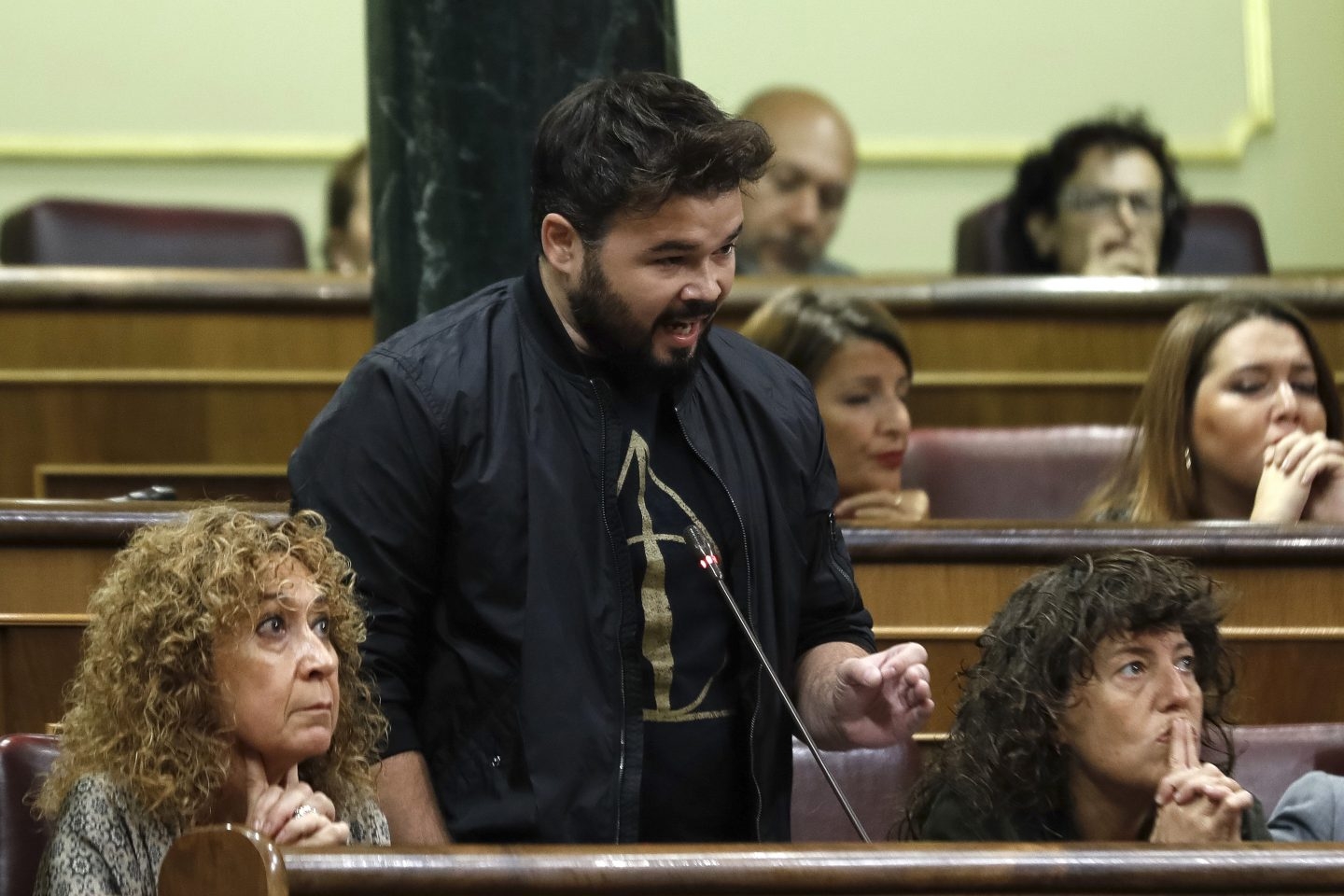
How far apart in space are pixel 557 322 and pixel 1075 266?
223cm

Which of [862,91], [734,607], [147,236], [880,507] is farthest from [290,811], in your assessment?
[862,91]

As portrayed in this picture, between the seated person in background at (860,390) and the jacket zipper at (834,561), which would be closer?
the jacket zipper at (834,561)

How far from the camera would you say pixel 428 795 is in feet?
5.35

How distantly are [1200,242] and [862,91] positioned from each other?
147 cm

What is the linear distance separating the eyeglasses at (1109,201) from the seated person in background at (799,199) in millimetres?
440

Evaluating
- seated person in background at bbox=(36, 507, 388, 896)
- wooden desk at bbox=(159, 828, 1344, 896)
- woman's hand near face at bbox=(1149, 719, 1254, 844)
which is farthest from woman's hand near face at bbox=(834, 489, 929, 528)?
wooden desk at bbox=(159, 828, 1344, 896)

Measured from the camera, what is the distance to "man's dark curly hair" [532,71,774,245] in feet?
5.27

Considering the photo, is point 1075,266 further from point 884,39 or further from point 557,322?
point 557,322

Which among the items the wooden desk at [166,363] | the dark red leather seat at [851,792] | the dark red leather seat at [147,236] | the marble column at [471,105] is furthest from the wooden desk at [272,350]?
the dark red leather seat at [851,792]

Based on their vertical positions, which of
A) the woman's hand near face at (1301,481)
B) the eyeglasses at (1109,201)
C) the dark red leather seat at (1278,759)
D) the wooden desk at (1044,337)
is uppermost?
the eyeglasses at (1109,201)

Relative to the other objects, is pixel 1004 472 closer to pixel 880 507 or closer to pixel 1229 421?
pixel 880 507

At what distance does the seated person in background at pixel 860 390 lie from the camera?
9.18ft

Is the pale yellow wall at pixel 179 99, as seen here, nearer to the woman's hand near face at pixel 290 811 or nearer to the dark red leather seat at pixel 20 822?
the dark red leather seat at pixel 20 822

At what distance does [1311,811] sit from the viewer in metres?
1.89
